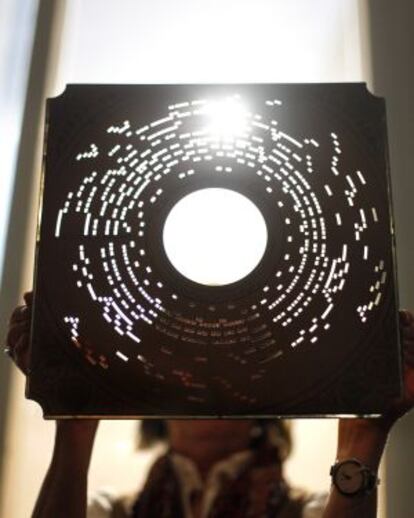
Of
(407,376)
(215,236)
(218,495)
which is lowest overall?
(218,495)

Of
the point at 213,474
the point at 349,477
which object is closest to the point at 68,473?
the point at 213,474

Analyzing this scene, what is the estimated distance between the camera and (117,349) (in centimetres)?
54

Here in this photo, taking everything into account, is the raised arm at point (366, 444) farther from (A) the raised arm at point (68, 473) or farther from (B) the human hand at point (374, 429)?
(A) the raised arm at point (68, 473)

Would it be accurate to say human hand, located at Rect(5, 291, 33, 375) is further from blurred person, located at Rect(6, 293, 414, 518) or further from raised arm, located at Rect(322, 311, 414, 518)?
raised arm, located at Rect(322, 311, 414, 518)

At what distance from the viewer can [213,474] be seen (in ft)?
2.54

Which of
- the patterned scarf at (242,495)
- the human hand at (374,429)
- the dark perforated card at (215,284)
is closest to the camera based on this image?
the dark perforated card at (215,284)

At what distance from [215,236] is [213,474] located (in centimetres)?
27

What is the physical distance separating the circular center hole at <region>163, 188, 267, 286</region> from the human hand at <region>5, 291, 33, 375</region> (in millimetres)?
141

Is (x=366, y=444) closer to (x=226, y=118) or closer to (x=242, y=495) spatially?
(x=242, y=495)

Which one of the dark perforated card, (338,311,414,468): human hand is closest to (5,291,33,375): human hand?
the dark perforated card

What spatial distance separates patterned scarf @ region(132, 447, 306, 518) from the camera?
76 cm

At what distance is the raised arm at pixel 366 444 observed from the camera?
2.11ft

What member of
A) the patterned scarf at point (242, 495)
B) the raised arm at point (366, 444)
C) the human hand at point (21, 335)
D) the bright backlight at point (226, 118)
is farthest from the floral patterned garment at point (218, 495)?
the bright backlight at point (226, 118)

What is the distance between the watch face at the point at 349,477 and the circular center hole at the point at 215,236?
21 centimetres
